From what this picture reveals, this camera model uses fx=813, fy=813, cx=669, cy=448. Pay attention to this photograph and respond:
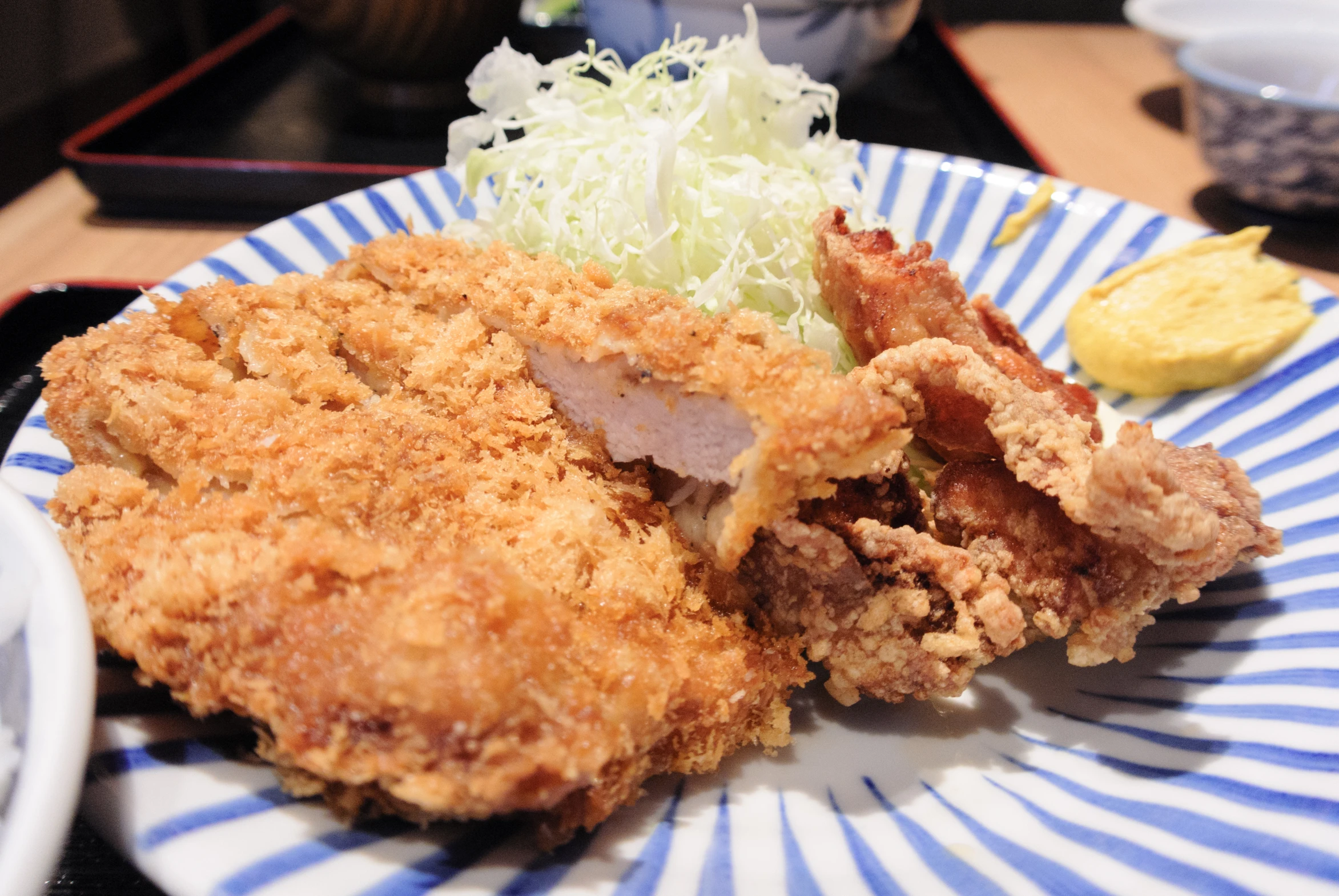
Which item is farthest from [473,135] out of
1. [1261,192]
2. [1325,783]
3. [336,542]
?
[1261,192]

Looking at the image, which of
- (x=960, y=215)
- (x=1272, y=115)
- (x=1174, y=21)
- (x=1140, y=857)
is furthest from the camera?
(x=1174, y=21)

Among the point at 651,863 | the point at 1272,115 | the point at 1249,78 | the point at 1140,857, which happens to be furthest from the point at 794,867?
the point at 1249,78

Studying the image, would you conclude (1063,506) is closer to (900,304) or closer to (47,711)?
(900,304)

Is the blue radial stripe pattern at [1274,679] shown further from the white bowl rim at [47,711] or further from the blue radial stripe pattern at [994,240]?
the white bowl rim at [47,711]

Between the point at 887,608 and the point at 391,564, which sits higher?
the point at 391,564

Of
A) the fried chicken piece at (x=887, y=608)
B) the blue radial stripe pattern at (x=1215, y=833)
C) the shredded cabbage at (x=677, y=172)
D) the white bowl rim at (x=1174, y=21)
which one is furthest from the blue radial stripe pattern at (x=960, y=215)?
the white bowl rim at (x=1174, y=21)

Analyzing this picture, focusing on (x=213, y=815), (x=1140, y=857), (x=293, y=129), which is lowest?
(x=1140, y=857)

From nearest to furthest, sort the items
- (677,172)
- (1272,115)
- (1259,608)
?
(1259,608), (677,172), (1272,115)
